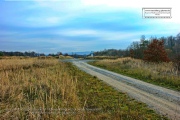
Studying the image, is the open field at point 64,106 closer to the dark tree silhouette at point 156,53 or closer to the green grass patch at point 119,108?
the green grass patch at point 119,108

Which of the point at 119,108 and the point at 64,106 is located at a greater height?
the point at 64,106

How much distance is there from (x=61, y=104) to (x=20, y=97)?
169 cm

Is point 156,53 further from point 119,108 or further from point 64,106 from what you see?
point 64,106

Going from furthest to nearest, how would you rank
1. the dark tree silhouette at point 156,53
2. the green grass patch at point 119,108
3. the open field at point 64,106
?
the dark tree silhouette at point 156,53 < the green grass patch at point 119,108 < the open field at point 64,106

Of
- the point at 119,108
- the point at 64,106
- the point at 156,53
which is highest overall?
the point at 156,53

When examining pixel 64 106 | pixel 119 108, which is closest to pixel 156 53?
pixel 119 108

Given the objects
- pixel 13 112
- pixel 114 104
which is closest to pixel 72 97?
pixel 114 104

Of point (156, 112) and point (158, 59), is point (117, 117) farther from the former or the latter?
point (158, 59)

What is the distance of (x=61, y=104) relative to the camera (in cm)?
743

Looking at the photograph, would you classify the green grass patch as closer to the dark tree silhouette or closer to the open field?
the open field

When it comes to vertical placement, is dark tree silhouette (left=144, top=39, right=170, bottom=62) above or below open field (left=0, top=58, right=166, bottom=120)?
above

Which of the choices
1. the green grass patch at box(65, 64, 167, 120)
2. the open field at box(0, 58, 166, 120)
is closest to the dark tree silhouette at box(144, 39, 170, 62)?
the open field at box(0, 58, 166, 120)

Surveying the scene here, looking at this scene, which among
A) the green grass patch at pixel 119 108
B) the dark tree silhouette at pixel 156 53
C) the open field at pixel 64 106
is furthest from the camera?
the dark tree silhouette at pixel 156 53

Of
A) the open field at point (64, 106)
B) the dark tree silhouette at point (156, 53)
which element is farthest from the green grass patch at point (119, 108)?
the dark tree silhouette at point (156, 53)
